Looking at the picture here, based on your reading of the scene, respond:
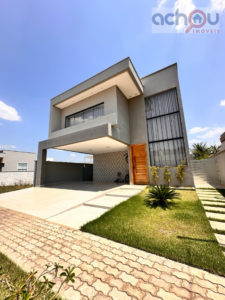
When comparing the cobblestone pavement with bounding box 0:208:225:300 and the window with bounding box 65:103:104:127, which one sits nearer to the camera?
the cobblestone pavement with bounding box 0:208:225:300

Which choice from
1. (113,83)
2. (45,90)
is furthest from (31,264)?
(45,90)

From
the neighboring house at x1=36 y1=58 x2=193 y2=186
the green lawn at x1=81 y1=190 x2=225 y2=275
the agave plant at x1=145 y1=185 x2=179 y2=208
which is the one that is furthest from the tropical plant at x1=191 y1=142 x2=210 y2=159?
the green lawn at x1=81 y1=190 x2=225 y2=275

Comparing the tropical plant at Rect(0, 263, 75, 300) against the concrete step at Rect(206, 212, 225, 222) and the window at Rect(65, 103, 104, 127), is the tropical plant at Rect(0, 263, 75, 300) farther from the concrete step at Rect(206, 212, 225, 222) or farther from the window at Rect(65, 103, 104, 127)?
the window at Rect(65, 103, 104, 127)

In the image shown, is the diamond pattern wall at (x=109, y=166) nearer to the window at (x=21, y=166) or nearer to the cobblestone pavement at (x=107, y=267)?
the cobblestone pavement at (x=107, y=267)

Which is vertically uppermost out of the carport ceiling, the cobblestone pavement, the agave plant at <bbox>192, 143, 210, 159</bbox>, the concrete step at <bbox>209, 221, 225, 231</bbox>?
the agave plant at <bbox>192, 143, 210, 159</bbox>

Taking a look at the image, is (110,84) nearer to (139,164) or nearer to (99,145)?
(99,145)

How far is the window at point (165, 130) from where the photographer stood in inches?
253

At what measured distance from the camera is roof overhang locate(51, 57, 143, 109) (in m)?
6.14

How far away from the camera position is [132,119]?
7953 mm

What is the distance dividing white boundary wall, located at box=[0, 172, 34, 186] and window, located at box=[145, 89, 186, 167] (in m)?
10.4

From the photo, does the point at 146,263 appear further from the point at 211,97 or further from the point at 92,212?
the point at 211,97

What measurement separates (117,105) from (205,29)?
5.35 m

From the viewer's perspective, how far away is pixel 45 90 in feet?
31.4
